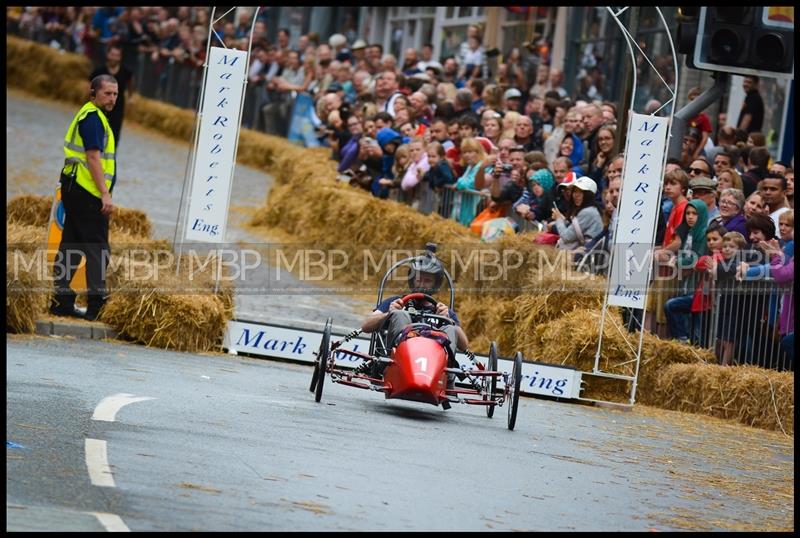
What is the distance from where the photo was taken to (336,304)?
2019 centimetres

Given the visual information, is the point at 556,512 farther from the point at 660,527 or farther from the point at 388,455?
the point at 388,455

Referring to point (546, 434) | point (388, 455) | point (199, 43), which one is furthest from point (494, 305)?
point (199, 43)

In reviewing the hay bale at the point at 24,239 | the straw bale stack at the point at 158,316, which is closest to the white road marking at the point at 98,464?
the straw bale stack at the point at 158,316

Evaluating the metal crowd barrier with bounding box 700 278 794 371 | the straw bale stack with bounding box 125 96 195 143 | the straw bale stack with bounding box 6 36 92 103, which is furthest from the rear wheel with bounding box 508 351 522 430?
the straw bale stack with bounding box 6 36 92 103

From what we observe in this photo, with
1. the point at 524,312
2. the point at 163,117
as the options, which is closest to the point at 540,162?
the point at 524,312

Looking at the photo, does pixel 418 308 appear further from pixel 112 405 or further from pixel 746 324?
pixel 746 324

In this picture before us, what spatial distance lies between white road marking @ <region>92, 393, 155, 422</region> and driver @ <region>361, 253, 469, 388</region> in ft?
7.64

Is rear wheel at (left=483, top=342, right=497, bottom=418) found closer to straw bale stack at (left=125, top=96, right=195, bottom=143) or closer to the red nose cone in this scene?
the red nose cone

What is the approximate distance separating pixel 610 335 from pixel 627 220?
44.2 inches

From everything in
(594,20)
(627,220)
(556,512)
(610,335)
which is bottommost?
(556,512)

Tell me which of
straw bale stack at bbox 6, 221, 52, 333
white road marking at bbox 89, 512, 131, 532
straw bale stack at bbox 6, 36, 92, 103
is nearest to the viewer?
white road marking at bbox 89, 512, 131, 532

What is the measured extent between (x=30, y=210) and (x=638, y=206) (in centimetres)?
759

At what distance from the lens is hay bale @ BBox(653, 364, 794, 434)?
47.6 feet

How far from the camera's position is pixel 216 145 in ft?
51.4
